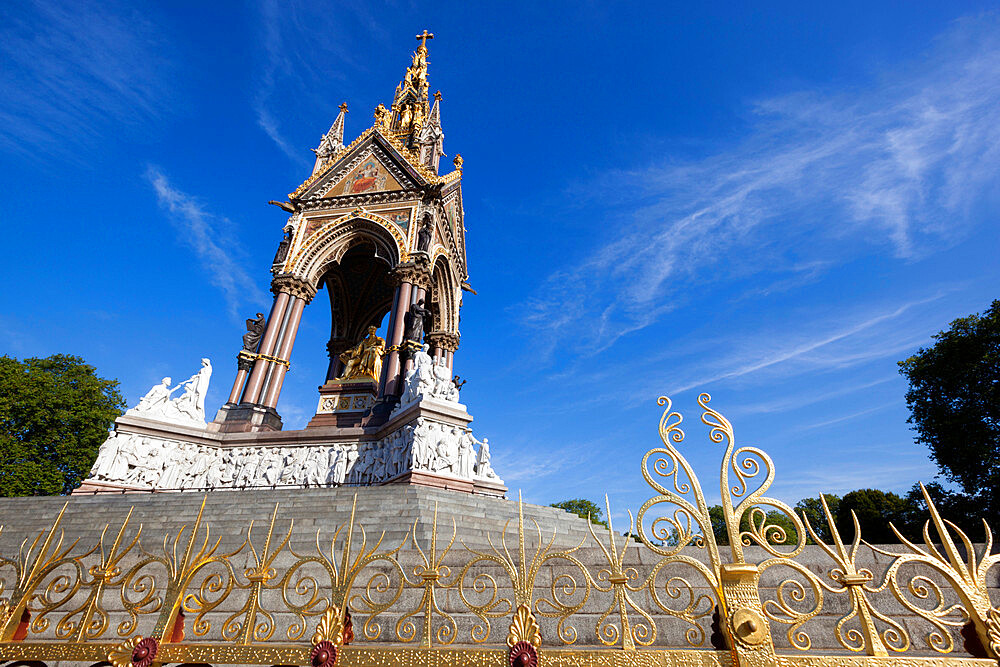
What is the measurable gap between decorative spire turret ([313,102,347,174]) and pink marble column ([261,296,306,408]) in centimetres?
707

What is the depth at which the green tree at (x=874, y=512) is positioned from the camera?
23203mm

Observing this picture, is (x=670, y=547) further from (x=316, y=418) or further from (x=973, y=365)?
(x=973, y=365)

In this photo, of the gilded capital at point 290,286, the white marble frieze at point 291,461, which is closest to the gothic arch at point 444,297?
the gilded capital at point 290,286

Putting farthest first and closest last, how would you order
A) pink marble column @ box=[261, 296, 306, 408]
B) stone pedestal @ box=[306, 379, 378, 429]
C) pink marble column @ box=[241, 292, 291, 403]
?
stone pedestal @ box=[306, 379, 378, 429]
pink marble column @ box=[261, 296, 306, 408]
pink marble column @ box=[241, 292, 291, 403]

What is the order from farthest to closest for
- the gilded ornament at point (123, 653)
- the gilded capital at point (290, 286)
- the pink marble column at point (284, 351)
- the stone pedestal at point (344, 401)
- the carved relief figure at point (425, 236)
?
the carved relief figure at point (425, 236), the gilded capital at point (290, 286), the stone pedestal at point (344, 401), the pink marble column at point (284, 351), the gilded ornament at point (123, 653)

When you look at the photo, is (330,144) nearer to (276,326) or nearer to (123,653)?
(276,326)

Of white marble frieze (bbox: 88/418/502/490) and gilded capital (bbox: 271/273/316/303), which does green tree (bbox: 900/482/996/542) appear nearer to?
white marble frieze (bbox: 88/418/502/490)

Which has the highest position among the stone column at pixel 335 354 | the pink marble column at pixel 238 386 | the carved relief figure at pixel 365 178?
the carved relief figure at pixel 365 178

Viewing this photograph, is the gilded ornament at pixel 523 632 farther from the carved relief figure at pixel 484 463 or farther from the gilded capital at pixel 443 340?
the gilded capital at pixel 443 340

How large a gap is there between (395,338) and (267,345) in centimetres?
448

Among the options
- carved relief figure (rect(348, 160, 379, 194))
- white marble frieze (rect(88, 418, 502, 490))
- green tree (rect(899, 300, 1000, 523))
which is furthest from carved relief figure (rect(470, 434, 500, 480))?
green tree (rect(899, 300, 1000, 523))

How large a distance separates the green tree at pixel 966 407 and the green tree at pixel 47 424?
3776 centimetres

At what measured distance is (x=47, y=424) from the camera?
22.8 meters

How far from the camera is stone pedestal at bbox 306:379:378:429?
16.0 metres
